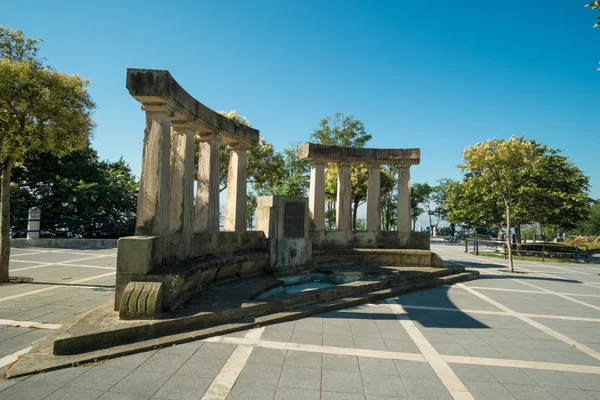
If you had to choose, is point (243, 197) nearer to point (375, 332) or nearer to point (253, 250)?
point (253, 250)

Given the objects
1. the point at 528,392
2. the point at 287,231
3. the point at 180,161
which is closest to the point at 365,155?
the point at 287,231

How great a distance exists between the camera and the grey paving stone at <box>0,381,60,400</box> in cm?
293

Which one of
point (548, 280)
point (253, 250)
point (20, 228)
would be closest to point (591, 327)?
point (548, 280)

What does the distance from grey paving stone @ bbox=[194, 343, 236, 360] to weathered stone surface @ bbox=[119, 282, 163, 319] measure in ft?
3.37

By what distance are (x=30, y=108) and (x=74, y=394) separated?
771 centimetres

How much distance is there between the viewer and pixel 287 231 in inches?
358

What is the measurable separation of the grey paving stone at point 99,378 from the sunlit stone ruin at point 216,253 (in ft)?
1.05

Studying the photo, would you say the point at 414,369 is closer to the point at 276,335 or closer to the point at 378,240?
the point at 276,335

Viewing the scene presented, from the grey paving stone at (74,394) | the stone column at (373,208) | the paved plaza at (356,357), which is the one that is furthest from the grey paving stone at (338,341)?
the stone column at (373,208)

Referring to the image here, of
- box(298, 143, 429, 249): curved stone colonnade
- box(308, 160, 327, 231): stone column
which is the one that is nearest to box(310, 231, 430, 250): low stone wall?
box(298, 143, 429, 249): curved stone colonnade

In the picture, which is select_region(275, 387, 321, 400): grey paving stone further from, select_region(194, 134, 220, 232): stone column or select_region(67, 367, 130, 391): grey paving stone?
select_region(194, 134, 220, 232): stone column

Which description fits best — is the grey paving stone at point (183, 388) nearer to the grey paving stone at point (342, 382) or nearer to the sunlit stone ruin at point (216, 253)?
the sunlit stone ruin at point (216, 253)


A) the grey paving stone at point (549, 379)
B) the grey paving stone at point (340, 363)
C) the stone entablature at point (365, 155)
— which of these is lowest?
Answer: the grey paving stone at point (549, 379)

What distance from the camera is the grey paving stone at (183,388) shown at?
3.04 metres
